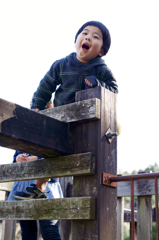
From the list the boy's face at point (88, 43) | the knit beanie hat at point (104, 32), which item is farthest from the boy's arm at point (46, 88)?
the knit beanie hat at point (104, 32)

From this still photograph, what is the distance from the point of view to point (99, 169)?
1.93m

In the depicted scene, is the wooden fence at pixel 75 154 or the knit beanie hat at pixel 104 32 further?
the knit beanie hat at pixel 104 32

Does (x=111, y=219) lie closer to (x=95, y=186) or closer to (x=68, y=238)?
(x=95, y=186)

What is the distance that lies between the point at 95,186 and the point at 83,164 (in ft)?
0.52

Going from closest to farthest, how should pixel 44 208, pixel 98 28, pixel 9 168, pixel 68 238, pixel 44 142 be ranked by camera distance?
pixel 44 142 → pixel 44 208 → pixel 9 168 → pixel 98 28 → pixel 68 238

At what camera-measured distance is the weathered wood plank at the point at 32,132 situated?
5.48 feet

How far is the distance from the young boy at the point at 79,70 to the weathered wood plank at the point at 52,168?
0.54m

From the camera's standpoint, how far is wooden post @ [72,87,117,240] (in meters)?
1.84

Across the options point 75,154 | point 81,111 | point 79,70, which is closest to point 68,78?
point 79,70

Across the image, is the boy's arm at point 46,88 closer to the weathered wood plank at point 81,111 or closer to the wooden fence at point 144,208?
the weathered wood plank at point 81,111

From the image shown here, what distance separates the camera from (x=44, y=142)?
6.08ft

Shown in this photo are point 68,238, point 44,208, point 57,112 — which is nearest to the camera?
point 44,208

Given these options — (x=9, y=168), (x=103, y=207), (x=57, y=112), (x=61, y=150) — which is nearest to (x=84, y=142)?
(x=61, y=150)

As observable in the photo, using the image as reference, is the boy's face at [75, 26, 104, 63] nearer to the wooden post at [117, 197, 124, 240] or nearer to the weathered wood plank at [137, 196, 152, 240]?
the weathered wood plank at [137, 196, 152, 240]
